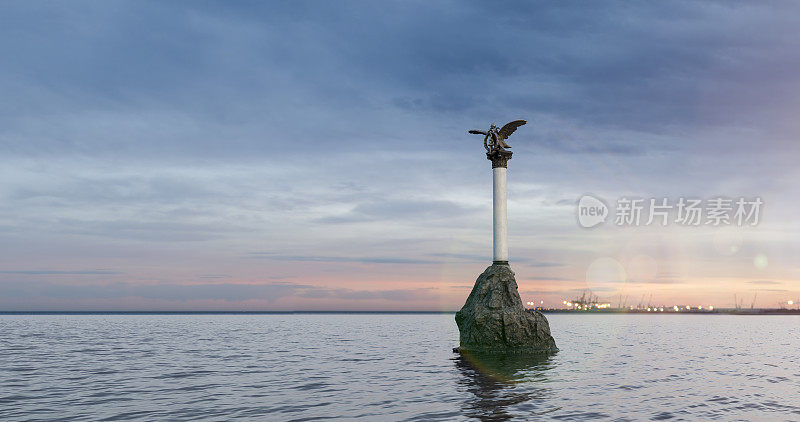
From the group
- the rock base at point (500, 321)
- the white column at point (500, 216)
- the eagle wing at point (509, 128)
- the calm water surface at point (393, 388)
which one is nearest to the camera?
the calm water surface at point (393, 388)

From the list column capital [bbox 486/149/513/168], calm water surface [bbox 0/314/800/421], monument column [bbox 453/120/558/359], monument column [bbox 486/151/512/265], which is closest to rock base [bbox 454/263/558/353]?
monument column [bbox 453/120/558/359]

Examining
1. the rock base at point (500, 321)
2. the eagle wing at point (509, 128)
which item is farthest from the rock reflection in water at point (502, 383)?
the eagle wing at point (509, 128)

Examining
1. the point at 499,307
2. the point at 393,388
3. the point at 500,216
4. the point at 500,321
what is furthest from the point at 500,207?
the point at 393,388

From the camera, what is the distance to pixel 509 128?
5091cm

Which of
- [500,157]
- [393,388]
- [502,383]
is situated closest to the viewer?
[393,388]

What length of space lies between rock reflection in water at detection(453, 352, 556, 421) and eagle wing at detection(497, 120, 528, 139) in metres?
18.5

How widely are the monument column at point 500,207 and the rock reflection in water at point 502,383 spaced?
859cm

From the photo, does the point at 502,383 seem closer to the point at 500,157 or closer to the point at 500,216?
the point at 500,216

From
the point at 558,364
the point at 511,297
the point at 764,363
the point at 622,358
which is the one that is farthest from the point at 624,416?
the point at 764,363

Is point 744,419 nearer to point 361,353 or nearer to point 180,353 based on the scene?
point 361,353

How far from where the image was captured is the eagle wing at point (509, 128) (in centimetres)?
5078

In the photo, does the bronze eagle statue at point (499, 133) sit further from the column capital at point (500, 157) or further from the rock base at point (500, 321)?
the rock base at point (500, 321)

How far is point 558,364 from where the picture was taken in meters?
41.4

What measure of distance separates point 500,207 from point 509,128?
7231 millimetres
